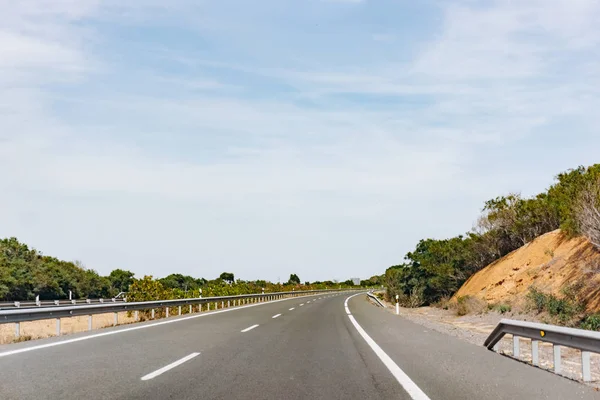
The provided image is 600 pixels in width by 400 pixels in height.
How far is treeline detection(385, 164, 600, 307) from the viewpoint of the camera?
1117 inches

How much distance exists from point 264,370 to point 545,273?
20.6 m

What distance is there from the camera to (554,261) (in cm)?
2572

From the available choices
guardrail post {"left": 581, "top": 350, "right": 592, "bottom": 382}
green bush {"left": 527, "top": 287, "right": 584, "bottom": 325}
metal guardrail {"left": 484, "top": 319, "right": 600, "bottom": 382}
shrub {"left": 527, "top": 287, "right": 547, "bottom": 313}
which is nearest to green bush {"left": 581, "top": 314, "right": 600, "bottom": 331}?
green bush {"left": 527, "top": 287, "right": 584, "bottom": 325}

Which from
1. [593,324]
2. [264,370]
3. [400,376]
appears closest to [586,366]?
[400,376]

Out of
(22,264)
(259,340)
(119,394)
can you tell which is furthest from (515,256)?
(22,264)

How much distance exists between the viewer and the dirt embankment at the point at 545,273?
68.2ft

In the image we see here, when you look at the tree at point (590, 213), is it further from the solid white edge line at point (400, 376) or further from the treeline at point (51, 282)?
the treeline at point (51, 282)

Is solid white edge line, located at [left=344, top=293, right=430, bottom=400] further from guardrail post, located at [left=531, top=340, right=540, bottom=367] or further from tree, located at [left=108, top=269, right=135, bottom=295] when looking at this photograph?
tree, located at [left=108, top=269, right=135, bottom=295]

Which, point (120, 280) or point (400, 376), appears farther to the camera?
point (120, 280)

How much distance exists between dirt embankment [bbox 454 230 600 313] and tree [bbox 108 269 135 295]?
93786 mm

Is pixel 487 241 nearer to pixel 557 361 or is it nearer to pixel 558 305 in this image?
pixel 558 305

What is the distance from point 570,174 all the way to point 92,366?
1026 inches

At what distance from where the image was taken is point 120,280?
4631 inches

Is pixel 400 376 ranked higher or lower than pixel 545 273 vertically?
Result: lower
